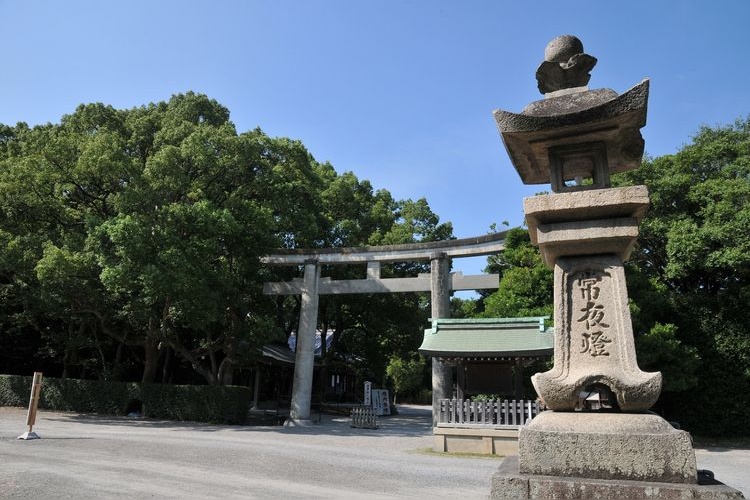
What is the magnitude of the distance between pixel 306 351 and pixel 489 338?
8597 mm

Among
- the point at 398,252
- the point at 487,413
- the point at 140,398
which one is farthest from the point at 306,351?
the point at 487,413

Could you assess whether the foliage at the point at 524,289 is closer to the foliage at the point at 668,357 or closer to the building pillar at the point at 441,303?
the building pillar at the point at 441,303

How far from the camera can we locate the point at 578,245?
4766 mm

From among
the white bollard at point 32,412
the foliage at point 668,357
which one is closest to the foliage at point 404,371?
the foliage at point 668,357

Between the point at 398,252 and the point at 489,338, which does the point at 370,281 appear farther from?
the point at 489,338

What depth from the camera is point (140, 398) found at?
17.8m

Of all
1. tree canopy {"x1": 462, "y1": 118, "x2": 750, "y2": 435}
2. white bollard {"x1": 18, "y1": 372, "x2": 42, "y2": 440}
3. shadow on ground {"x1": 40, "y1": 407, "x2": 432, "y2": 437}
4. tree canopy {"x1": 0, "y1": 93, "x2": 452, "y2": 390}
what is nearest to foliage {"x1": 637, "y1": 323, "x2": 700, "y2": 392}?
tree canopy {"x1": 462, "y1": 118, "x2": 750, "y2": 435}

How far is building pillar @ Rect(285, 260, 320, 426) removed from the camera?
18.9 m

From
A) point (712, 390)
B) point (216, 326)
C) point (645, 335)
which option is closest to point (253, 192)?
point (216, 326)

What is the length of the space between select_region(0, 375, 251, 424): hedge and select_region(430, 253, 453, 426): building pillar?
22.5 ft

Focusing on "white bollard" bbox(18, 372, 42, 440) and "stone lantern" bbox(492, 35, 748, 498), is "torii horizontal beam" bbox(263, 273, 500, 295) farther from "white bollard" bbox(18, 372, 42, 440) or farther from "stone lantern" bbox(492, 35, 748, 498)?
"stone lantern" bbox(492, 35, 748, 498)

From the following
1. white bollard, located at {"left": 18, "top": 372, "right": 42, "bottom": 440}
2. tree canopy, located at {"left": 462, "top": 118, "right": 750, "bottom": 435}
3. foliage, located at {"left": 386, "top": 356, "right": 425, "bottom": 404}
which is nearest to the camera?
white bollard, located at {"left": 18, "top": 372, "right": 42, "bottom": 440}

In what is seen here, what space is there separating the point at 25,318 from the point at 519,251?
1870 cm

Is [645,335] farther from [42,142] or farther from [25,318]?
[25,318]
